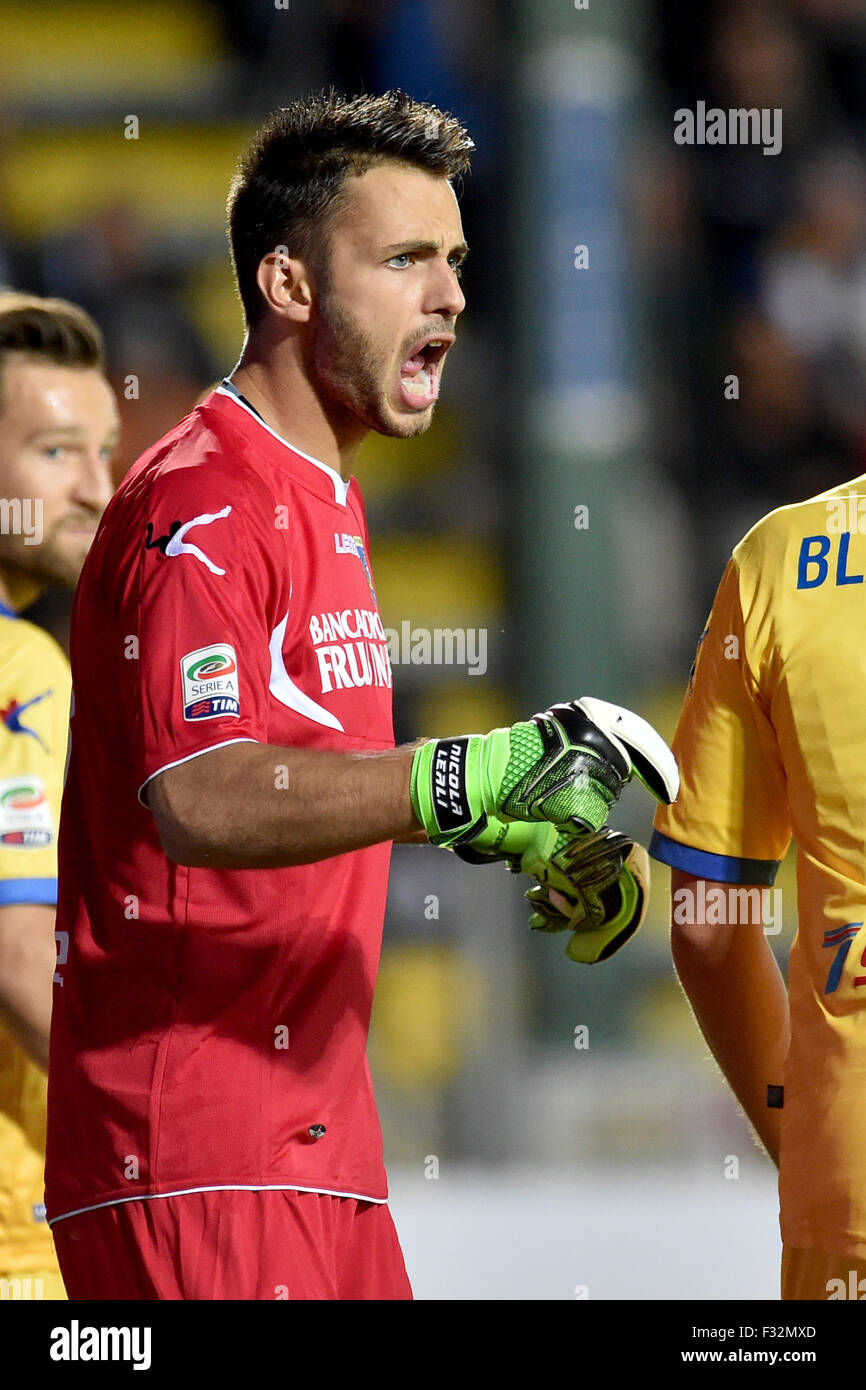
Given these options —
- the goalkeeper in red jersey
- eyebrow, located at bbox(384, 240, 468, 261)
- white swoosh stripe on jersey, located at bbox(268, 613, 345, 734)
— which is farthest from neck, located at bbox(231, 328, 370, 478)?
white swoosh stripe on jersey, located at bbox(268, 613, 345, 734)

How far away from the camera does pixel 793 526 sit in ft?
7.62

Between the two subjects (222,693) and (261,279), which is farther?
(261,279)

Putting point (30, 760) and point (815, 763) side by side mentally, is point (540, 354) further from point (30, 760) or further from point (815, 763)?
point (815, 763)

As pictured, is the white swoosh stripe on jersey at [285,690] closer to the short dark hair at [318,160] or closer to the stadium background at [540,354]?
the short dark hair at [318,160]

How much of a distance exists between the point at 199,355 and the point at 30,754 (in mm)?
5029

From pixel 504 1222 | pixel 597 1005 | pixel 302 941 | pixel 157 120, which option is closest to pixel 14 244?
pixel 157 120

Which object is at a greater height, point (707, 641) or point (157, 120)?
point (157, 120)

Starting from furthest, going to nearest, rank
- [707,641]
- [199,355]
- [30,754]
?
[199,355], [30,754], [707,641]

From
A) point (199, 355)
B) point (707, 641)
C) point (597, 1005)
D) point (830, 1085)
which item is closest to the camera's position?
point (830, 1085)

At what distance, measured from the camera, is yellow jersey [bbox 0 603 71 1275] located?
10.4 feet

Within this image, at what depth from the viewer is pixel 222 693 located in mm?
2236

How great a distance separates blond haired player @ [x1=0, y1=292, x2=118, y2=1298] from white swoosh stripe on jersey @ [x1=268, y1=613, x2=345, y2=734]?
0.86m

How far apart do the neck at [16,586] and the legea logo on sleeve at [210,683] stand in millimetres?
1393

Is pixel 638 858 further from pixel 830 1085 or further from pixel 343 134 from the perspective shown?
pixel 343 134
